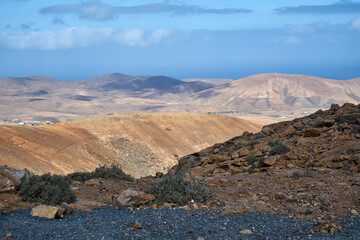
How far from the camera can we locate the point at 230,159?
14594 millimetres

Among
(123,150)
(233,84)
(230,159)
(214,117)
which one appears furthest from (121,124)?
(233,84)

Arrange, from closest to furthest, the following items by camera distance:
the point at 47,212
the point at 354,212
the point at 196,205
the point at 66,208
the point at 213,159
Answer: the point at 354,212 → the point at 47,212 → the point at 66,208 → the point at 196,205 → the point at 213,159

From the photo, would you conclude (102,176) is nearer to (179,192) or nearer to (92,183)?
(92,183)

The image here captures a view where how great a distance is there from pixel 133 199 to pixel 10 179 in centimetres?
302

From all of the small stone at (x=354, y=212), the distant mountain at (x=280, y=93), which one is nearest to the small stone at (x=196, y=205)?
the small stone at (x=354, y=212)

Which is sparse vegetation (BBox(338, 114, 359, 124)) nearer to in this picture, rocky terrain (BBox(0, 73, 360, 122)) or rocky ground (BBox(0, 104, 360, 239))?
rocky ground (BBox(0, 104, 360, 239))

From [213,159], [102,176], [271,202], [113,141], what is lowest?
[113,141]

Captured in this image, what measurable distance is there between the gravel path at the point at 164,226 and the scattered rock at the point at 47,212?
0.45 feet

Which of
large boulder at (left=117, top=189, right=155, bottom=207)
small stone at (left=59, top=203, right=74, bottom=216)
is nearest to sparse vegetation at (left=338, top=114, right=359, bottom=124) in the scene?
large boulder at (left=117, top=189, right=155, bottom=207)

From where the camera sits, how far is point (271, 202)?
7.79 meters

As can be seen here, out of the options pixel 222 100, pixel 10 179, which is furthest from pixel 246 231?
pixel 222 100

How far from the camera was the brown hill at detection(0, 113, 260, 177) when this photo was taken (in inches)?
906

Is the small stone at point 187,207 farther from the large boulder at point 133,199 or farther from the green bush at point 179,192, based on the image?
the large boulder at point 133,199

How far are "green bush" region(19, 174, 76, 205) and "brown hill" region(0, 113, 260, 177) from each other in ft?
41.5
